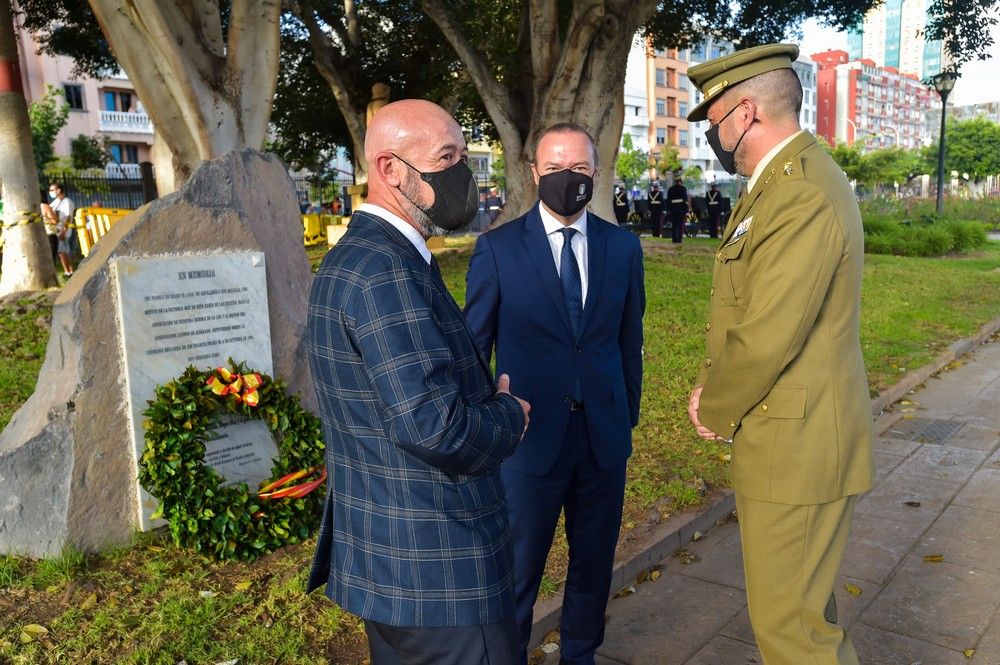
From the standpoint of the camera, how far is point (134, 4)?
760 cm

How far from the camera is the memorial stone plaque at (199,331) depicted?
418cm

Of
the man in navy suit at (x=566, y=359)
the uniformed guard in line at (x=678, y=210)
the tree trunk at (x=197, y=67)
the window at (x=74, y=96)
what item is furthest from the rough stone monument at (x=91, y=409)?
the window at (x=74, y=96)

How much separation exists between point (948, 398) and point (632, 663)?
18.2 ft

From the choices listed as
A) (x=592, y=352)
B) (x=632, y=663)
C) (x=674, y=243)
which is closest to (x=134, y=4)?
(x=592, y=352)

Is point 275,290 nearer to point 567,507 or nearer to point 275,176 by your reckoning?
point 275,176

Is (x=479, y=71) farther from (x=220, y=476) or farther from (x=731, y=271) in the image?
(x=731, y=271)

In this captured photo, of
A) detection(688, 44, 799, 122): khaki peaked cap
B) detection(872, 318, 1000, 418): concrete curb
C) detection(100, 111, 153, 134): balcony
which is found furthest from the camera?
detection(100, 111, 153, 134): balcony

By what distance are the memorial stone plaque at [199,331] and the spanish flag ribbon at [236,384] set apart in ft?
0.32

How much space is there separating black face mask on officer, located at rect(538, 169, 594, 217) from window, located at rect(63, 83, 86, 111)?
168 feet

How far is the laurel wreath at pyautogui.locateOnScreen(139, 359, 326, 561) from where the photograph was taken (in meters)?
4.14

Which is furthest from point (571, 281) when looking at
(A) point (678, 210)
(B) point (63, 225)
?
(A) point (678, 210)

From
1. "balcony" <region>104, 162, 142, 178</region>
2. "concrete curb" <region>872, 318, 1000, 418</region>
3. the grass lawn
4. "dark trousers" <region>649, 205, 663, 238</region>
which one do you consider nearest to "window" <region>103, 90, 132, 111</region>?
"balcony" <region>104, 162, 142, 178</region>

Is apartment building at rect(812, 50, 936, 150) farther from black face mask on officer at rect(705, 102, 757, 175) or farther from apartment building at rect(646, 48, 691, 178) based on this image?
black face mask on officer at rect(705, 102, 757, 175)

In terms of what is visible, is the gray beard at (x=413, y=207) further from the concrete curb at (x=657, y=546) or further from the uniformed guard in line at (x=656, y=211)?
the uniformed guard in line at (x=656, y=211)
